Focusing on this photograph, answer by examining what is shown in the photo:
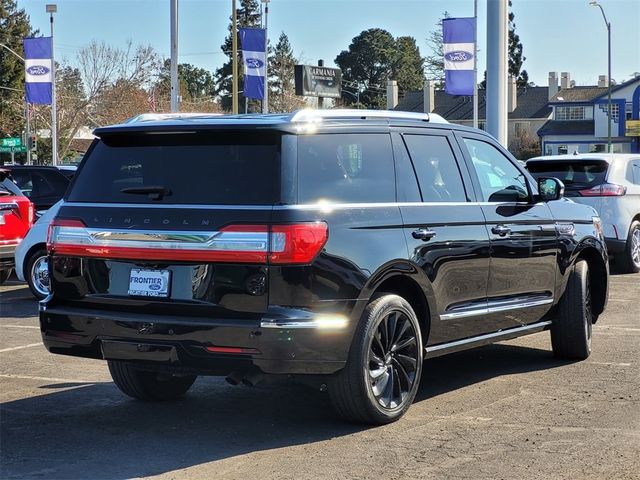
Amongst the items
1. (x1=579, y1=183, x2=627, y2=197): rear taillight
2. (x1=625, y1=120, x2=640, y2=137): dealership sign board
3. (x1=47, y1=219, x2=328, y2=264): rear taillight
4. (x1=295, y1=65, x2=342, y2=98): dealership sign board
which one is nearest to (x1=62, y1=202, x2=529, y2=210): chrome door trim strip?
(x1=47, y1=219, x2=328, y2=264): rear taillight

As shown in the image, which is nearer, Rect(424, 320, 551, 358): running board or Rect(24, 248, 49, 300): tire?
Rect(424, 320, 551, 358): running board

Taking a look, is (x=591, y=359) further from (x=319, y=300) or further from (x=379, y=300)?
(x=319, y=300)

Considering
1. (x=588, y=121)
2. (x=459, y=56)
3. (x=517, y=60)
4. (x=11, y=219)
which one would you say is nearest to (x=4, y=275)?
(x=11, y=219)

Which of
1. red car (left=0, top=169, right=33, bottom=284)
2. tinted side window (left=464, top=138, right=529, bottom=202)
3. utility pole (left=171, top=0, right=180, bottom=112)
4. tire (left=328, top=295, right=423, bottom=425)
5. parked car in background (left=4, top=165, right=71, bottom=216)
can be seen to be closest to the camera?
tire (left=328, top=295, right=423, bottom=425)

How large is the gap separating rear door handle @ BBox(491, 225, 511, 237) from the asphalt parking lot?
114 centimetres

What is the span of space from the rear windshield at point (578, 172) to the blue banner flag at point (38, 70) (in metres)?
21.1

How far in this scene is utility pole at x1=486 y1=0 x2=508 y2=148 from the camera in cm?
1703

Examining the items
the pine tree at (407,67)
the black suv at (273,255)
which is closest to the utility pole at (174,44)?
the black suv at (273,255)

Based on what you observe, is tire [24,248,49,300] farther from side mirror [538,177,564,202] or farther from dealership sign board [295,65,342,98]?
dealership sign board [295,65,342,98]

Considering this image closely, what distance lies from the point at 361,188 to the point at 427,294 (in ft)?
2.86

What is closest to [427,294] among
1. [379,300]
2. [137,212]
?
A: [379,300]

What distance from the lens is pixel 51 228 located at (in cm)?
584

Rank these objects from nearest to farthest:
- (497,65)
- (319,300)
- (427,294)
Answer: (319,300) < (427,294) < (497,65)

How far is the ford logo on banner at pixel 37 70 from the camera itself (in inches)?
1201
